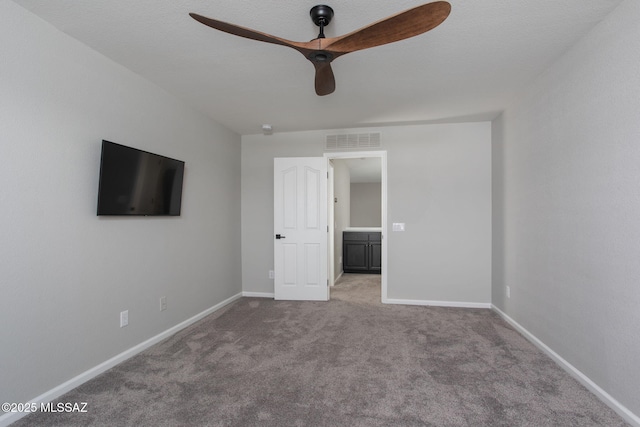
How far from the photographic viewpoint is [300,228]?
4449 millimetres

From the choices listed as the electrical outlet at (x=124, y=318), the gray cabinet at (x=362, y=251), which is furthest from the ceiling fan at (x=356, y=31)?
the gray cabinet at (x=362, y=251)

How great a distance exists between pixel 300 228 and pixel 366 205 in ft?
15.2

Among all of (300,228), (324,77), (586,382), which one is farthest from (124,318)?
(586,382)

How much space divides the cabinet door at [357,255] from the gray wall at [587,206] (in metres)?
3.34

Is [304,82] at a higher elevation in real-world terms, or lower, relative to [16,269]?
higher

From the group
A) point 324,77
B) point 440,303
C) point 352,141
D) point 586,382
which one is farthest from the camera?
point 352,141

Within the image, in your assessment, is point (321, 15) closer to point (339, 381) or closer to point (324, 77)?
point (324, 77)

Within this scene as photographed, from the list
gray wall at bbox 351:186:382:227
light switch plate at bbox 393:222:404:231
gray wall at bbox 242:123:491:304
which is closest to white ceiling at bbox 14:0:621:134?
gray wall at bbox 242:123:491:304

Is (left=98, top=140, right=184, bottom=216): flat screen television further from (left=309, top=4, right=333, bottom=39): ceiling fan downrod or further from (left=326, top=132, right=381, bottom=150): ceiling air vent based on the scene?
(left=326, top=132, right=381, bottom=150): ceiling air vent

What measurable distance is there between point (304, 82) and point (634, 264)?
2.66m

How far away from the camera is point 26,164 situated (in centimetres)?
190

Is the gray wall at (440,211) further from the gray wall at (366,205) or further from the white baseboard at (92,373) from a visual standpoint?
the gray wall at (366,205)

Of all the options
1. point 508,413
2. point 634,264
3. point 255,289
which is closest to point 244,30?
point 634,264

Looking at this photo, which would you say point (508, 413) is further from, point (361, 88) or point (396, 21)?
point (361, 88)
